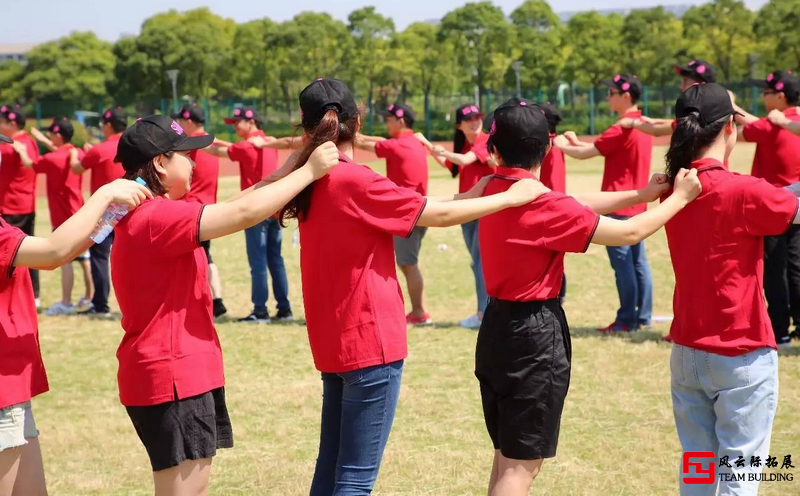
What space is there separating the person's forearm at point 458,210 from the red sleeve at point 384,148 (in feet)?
20.0

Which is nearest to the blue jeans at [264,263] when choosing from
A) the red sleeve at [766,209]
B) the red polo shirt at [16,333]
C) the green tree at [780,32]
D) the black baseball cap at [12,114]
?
the black baseball cap at [12,114]

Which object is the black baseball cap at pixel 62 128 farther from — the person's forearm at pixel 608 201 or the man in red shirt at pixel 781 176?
the person's forearm at pixel 608 201

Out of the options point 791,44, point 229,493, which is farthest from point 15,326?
point 791,44

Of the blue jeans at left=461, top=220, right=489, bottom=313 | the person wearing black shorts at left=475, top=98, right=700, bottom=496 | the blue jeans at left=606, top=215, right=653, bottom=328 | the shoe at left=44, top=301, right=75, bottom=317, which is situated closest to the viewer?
the person wearing black shorts at left=475, top=98, right=700, bottom=496

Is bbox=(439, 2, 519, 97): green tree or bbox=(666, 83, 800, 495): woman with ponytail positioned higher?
bbox=(666, 83, 800, 495): woman with ponytail

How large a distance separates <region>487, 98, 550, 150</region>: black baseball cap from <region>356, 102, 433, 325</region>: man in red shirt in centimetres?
571

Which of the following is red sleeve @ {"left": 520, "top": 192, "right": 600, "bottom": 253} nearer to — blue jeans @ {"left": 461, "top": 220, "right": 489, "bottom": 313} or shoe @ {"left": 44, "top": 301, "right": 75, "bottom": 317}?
blue jeans @ {"left": 461, "top": 220, "right": 489, "bottom": 313}

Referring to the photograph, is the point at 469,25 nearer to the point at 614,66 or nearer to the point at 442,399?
the point at 614,66

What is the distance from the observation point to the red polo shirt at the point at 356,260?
357cm

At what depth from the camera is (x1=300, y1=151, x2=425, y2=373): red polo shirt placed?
3566 millimetres

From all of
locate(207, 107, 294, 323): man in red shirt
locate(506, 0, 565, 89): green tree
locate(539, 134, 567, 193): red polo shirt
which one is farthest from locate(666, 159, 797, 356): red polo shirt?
locate(506, 0, 565, 89): green tree

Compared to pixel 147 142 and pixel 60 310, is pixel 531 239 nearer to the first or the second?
pixel 147 142

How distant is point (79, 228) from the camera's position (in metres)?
3.42

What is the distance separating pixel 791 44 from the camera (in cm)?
5234
